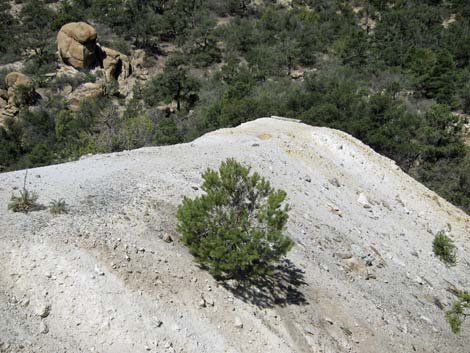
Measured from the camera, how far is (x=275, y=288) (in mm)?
9047

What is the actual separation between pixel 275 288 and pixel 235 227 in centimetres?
200

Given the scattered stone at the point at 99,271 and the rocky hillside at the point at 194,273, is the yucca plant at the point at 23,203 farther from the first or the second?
the scattered stone at the point at 99,271

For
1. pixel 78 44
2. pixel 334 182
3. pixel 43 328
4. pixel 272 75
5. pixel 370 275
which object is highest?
pixel 43 328

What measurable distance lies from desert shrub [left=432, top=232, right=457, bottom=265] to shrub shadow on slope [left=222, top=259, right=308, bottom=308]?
7.59m

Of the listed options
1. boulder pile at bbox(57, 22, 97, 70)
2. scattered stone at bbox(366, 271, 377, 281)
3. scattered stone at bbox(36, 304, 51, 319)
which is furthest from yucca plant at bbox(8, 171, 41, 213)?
boulder pile at bbox(57, 22, 97, 70)

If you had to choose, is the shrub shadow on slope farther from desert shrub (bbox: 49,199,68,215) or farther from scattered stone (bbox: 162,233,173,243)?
desert shrub (bbox: 49,199,68,215)

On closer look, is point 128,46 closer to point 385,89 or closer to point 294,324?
point 385,89

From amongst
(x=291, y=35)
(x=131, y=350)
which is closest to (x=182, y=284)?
(x=131, y=350)

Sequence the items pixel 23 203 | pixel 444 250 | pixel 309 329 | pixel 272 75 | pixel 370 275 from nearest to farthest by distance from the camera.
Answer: pixel 23 203 → pixel 309 329 → pixel 370 275 → pixel 444 250 → pixel 272 75

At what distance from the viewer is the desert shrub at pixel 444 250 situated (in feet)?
48.4

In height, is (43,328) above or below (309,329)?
above

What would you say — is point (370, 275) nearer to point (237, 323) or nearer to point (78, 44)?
point (237, 323)

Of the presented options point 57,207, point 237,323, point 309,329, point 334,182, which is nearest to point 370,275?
point 309,329

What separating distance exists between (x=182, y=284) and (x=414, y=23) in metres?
56.0
